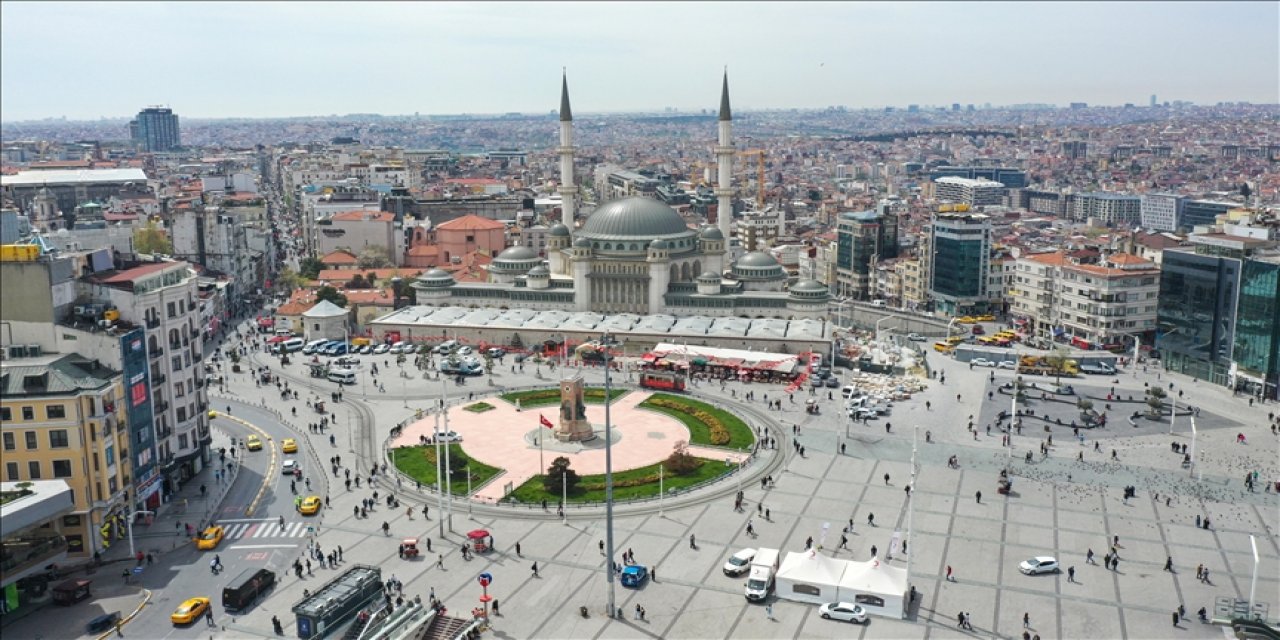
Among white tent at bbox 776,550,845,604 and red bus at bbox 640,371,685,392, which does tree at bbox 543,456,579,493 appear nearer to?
white tent at bbox 776,550,845,604

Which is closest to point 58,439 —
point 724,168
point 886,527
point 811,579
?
point 811,579

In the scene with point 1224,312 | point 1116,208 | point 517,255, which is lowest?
point 1224,312

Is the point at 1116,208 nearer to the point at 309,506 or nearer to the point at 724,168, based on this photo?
the point at 724,168

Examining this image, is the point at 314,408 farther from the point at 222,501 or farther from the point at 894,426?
the point at 894,426

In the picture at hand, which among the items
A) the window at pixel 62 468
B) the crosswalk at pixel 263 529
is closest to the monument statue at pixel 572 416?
the crosswalk at pixel 263 529

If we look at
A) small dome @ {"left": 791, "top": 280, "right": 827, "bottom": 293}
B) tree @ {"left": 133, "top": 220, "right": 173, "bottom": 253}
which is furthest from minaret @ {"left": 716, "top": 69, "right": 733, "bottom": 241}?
tree @ {"left": 133, "top": 220, "right": 173, "bottom": 253}

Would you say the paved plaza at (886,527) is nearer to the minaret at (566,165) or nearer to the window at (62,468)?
the window at (62,468)
